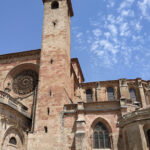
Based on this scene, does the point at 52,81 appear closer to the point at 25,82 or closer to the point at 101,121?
the point at 25,82

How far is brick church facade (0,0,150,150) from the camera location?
15698 millimetres

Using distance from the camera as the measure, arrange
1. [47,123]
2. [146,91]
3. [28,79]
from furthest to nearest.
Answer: [146,91], [28,79], [47,123]

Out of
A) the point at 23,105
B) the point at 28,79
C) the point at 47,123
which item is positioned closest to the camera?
the point at 47,123

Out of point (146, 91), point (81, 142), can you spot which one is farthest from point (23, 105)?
point (146, 91)

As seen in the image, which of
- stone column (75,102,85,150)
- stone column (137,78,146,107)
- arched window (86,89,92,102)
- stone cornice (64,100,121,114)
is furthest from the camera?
arched window (86,89,92,102)

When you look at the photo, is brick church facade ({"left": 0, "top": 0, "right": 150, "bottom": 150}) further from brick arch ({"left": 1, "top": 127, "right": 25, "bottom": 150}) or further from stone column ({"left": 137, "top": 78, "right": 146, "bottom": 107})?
stone column ({"left": 137, "top": 78, "right": 146, "bottom": 107})

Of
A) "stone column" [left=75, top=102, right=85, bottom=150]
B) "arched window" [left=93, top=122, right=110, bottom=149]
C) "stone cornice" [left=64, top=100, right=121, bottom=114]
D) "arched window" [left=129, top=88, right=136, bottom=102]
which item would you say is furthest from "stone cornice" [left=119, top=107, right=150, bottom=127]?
"arched window" [left=129, top=88, right=136, bottom=102]

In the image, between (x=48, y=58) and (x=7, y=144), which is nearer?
(x=7, y=144)

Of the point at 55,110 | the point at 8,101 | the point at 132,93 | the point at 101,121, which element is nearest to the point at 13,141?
the point at 8,101

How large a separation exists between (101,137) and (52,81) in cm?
760

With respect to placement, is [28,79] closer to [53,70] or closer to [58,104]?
[53,70]

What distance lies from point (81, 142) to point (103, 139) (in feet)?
7.71

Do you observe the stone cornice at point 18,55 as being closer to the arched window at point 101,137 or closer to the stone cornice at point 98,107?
the stone cornice at point 98,107

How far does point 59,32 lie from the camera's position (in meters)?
23.8
